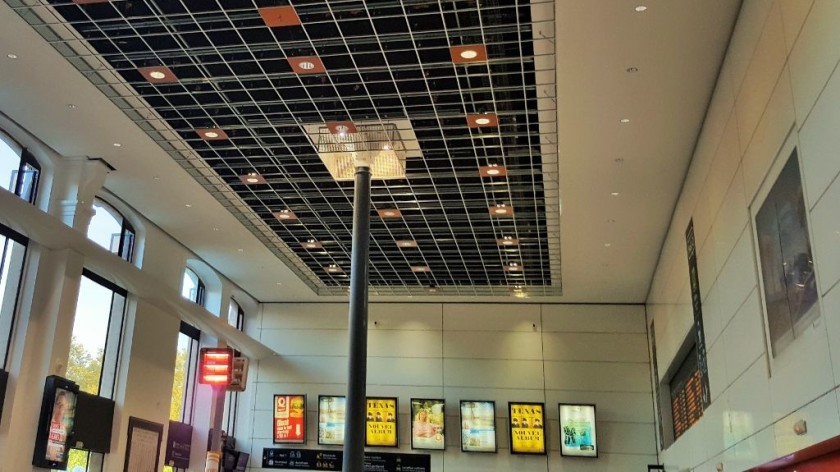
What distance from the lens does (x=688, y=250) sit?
12.1 meters

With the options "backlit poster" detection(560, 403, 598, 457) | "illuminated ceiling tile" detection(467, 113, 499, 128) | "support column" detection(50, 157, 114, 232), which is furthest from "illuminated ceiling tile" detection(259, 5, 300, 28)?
"backlit poster" detection(560, 403, 598, 457)

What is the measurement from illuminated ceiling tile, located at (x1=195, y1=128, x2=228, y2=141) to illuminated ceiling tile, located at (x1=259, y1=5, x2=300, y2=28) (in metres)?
3.11

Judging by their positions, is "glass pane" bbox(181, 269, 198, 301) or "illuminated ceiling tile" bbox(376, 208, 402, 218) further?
"glass pane" bbox(181, 269, 198, 301)

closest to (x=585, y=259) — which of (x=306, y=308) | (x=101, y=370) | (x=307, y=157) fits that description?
(x=307, y=157)

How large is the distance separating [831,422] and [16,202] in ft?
33.2

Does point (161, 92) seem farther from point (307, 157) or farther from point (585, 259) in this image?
point (585, 259)

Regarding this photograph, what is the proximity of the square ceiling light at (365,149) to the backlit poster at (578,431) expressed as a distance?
970cm

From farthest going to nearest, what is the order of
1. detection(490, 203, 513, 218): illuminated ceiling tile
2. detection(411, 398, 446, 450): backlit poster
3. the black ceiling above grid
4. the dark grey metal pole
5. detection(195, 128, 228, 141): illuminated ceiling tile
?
detection(411, 398, 446, 450): backlit poster
detection(490, 203, 513, 218): illuminated ceiling tile
detection(195, 128, 228, 141): illuminated ceiling tile
the dark grey metal pole
the black ceiling above grid

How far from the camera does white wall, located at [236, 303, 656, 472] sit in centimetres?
1975

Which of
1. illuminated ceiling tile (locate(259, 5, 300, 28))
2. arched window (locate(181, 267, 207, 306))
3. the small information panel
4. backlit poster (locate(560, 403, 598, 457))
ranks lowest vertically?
the small information panel

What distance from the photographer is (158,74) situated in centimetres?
1015

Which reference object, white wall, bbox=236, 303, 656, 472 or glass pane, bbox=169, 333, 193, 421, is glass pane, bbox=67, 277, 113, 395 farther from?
white wall, bbox=236, 303, 656, 472

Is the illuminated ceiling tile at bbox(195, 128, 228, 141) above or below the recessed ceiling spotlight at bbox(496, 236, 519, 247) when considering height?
above

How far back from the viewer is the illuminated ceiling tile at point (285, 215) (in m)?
15.1
